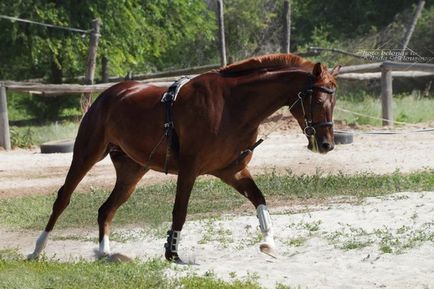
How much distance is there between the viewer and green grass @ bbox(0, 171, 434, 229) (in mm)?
12914

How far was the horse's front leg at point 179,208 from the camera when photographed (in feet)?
31.3

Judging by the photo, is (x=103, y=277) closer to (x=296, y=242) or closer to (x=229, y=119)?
(x=229, y=119)

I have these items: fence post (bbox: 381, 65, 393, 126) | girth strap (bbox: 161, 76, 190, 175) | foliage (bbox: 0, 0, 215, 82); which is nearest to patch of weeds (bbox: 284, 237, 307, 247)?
girth strap (bbox: 161, 76, 190, 175)

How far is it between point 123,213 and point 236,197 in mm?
1649

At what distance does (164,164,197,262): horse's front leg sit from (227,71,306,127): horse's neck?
0.73 m

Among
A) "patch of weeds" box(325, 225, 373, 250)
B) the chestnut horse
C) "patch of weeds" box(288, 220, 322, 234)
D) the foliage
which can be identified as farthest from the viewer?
the foliage

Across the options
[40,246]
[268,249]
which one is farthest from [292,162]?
[268,249]

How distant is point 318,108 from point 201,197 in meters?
5.17

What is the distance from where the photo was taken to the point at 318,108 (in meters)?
9.30

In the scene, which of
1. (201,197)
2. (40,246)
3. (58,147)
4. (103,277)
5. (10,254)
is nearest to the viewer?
(103,277)

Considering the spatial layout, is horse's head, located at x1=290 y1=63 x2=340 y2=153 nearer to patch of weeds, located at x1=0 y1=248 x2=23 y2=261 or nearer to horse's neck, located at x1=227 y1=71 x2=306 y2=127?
horse's neck, located at x1=227 y1=71 x2=306 y2=127

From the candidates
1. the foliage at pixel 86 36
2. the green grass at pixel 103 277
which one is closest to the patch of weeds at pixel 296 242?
the green grass at pixel 103 277

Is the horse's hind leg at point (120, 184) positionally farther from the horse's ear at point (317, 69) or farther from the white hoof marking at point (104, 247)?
the horse's ear at point (317, 69)

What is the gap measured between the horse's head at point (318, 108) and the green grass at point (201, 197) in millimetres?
3251
